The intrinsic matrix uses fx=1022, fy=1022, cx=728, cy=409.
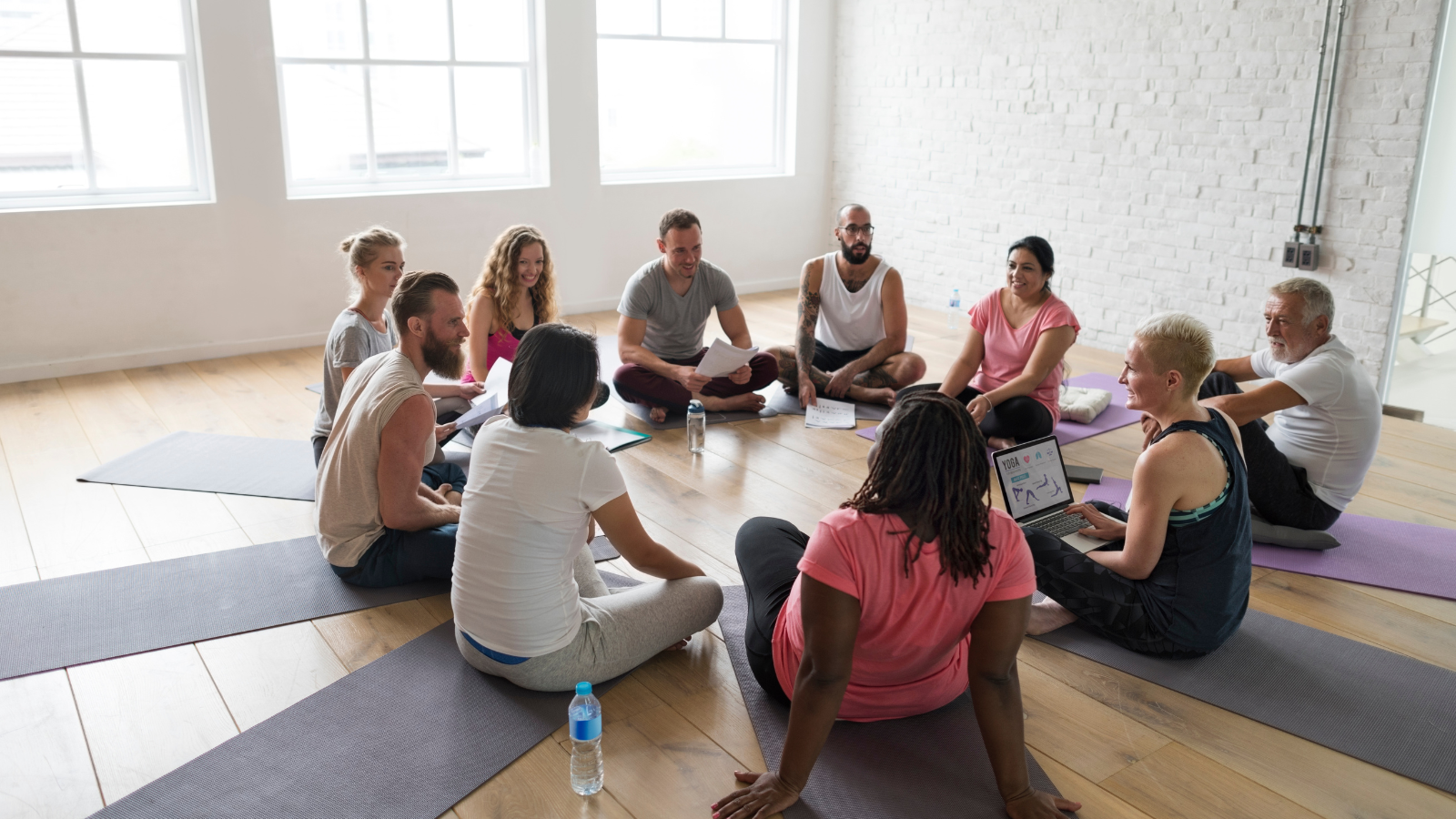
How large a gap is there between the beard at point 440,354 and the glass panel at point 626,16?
468cm

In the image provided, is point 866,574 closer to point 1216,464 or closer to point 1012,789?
point 1012,789

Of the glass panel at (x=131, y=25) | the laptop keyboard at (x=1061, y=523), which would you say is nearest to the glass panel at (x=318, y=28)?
the glass panel at (x=131, y=25)

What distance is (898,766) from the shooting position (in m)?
2.23

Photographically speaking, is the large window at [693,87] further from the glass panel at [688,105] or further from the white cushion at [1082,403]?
the white cushion at [1082,403]

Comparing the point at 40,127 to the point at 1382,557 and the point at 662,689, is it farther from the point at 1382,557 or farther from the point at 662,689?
the point at 1382,557

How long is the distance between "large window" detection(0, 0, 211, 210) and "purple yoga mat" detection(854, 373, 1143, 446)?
162 inches

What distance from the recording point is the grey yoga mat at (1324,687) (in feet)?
7.70

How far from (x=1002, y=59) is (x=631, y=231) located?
2.74 m

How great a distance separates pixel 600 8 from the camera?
7.00m

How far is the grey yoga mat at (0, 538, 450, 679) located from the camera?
8.93ft

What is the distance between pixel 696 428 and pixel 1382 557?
8.27 ft

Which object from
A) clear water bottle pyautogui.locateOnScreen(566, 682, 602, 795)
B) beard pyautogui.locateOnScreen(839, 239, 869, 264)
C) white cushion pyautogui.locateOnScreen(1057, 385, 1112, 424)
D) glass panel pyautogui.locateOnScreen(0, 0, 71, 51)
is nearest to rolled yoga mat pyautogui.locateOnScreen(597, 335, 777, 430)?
beard pyautogui.locateOnScreen(839, 239, 869, 264)

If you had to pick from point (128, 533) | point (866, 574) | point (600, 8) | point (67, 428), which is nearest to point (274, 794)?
point (866, 574)

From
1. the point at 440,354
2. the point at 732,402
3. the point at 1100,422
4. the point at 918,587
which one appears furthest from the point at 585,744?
the point at 1100,422
